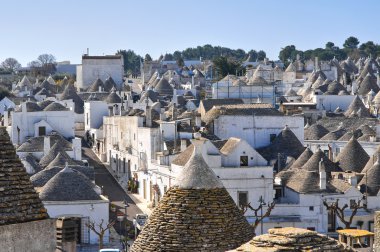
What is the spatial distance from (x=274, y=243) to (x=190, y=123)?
3874 centimetres

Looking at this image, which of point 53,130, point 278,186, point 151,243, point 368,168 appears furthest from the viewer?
point 53,130

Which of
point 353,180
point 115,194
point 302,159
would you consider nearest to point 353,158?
point 302,159

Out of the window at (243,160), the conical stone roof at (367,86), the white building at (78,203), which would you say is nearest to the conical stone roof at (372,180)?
the window at (243,160)

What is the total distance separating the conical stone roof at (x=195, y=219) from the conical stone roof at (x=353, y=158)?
105ft

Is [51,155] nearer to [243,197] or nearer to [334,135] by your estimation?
[243,197]

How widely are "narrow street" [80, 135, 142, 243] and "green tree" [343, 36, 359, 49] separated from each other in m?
125

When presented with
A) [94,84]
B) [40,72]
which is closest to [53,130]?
[94,84]

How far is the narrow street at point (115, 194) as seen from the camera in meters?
35.6

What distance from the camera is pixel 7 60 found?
160 m

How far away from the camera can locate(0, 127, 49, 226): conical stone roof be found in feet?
31.2

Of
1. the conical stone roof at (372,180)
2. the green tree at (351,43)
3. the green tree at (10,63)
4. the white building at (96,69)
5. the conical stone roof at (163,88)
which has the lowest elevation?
the conical stone roof at (372,180)

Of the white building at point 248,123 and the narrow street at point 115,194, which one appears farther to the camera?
the white building at point 248,123

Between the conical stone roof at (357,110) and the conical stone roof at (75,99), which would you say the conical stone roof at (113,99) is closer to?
the conical stone roof at (75,99)

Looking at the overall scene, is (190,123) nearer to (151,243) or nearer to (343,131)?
(343,131)
